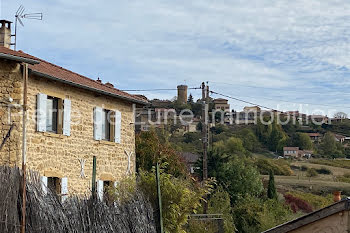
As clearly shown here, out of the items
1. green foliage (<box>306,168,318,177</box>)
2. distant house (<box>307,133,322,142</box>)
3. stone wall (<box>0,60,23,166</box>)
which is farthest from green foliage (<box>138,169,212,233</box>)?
distant house (<box>307,133,322,142</box>)

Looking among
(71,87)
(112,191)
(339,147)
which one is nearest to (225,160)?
(71,87)

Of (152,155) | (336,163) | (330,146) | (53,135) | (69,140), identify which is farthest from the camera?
(330,146)

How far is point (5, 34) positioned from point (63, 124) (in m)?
2.76

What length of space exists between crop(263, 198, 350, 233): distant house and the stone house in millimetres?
4943

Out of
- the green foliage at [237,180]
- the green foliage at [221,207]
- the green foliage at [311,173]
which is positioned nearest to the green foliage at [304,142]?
the green foliage at [311,173]

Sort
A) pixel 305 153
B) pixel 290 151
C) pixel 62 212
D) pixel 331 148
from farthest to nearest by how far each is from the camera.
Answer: pixel 290 151 → pixel 305 153 → pixel 331 148 → pixel 62 212

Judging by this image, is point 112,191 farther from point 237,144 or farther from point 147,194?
point 237,144

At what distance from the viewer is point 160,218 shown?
459 inches

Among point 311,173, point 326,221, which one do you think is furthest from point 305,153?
point 326,221

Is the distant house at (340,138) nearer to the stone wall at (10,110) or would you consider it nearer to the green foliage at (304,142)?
the green foliage at (304,142)

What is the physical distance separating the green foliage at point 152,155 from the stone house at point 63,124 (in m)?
6.51

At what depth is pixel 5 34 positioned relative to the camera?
14.5 metres

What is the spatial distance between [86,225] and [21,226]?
138 centimetres

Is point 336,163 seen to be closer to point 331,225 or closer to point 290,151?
point 290,151
